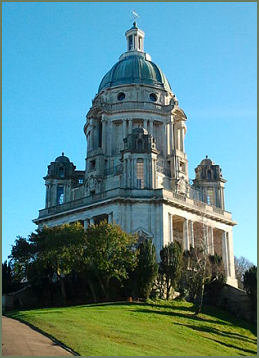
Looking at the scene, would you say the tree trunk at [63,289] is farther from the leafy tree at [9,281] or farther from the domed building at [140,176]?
the domed building at [140,176]

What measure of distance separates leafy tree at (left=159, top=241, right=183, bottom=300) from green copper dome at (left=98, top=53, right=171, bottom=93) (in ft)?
111

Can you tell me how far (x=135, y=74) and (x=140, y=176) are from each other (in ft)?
68.4

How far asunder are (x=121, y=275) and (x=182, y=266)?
27.7 feet

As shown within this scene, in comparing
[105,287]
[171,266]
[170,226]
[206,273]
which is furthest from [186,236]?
[105,287]

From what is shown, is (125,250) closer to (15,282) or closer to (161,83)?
(15,282)

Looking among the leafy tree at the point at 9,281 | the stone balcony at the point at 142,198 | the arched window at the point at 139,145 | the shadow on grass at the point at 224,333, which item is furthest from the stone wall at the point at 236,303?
the leafy tree at the point at 9,281

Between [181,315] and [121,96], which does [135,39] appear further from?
[181,315]

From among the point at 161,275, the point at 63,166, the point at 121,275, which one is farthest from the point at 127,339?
the point at 63,166

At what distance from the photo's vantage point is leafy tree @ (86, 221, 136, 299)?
5156 cm

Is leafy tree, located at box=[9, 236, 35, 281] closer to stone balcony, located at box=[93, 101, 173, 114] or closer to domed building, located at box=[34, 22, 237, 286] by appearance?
domed building, located at box=[34, 22, 237, 286]

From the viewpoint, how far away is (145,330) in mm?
38406

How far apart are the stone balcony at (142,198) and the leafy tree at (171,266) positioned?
1041 cm

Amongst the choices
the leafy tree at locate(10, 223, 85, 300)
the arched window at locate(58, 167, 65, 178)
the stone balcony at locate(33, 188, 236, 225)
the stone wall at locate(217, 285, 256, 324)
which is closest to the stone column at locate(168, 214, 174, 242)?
the stone balcony at locate(33, 188, 236, 225)

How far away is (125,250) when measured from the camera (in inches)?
2092
